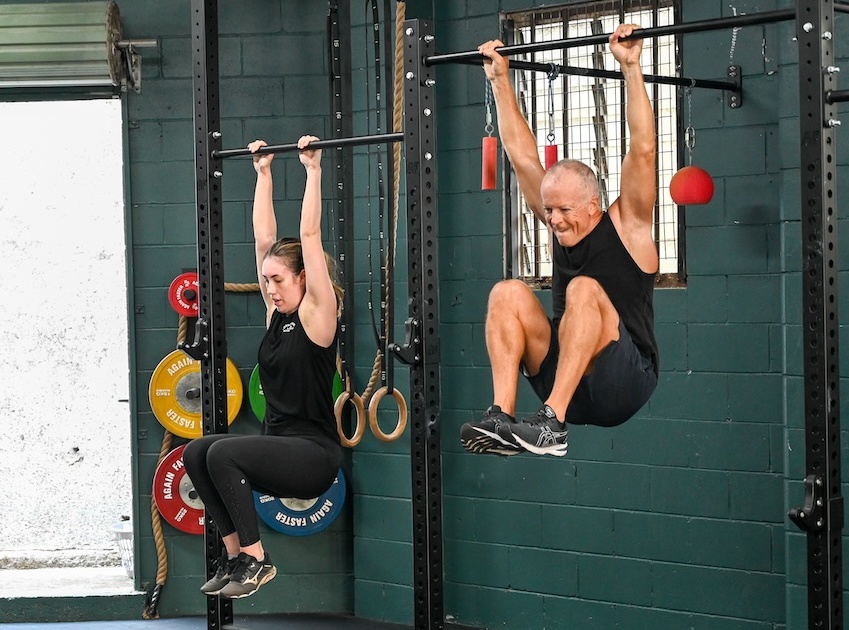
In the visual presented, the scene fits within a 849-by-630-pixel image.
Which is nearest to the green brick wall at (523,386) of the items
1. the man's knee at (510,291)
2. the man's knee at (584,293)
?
the man's knee at (584,293)

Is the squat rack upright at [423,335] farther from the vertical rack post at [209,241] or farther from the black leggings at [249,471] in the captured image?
the vertical rack post at [209,241]

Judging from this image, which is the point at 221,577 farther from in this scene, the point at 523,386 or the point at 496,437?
the point at 523,386

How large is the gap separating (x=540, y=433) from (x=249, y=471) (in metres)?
1.05

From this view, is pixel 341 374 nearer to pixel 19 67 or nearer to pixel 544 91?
pixel 544 91

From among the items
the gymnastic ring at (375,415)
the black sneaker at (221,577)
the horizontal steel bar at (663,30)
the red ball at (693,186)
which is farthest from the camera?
the gymnastic ring at (375,415)

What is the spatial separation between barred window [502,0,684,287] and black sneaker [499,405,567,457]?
5.50ft

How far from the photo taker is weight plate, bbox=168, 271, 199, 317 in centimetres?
549

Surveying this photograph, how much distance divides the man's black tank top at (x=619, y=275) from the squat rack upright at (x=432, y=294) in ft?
1.51

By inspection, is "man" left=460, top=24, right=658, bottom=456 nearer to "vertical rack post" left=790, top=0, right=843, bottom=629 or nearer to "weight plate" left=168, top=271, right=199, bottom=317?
"vertical rack post" left=790, top=0, right=843, bottom=629

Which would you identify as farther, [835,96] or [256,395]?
[256,395]

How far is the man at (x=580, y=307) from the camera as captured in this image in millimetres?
3393

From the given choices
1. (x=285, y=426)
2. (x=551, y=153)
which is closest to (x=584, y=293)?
(x=551, y=153)

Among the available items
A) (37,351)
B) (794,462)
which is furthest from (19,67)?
(794,462)

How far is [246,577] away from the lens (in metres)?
3.89
